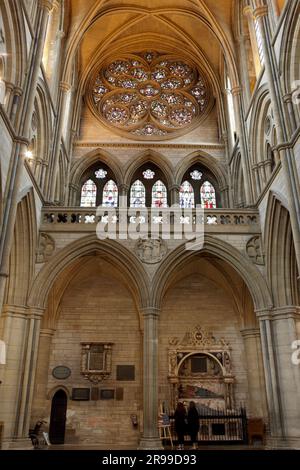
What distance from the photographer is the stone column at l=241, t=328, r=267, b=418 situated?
1347 centimetres

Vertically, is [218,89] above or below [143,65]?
below

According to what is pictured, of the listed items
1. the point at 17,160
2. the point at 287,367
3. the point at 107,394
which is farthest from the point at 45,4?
the point at 287,367

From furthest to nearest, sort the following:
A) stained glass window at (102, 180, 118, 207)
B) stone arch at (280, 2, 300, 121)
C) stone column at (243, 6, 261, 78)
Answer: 1. stained glass window at (102, 180, 118, 207)
2. stone column at (243, 6, 261, 78)
3. stone arch at (280, 2, 300, 121)

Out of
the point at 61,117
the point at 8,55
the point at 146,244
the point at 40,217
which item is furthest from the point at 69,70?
the point at 146,244

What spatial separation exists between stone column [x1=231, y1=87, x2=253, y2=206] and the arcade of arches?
7 centimetres

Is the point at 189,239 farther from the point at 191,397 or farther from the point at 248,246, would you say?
the point at 191,397

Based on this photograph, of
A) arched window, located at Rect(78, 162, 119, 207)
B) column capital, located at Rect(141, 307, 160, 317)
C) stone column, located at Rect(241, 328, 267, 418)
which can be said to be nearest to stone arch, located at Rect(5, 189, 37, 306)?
column capital, located at Rect(141, 307, 160, 317)

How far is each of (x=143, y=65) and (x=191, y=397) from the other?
16.4 metres

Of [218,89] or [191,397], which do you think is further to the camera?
[218,89]

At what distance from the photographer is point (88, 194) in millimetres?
18422

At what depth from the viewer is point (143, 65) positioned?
21.5m

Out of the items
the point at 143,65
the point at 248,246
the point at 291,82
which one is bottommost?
the point at 248,246

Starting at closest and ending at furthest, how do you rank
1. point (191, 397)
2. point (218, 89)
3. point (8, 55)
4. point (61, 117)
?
1. point (8, 55)
2. point (191, 397)
3. point (61, 117)
4. point (218, 89)

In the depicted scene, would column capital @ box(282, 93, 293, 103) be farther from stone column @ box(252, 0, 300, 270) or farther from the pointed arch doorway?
the pointed arch doorway
